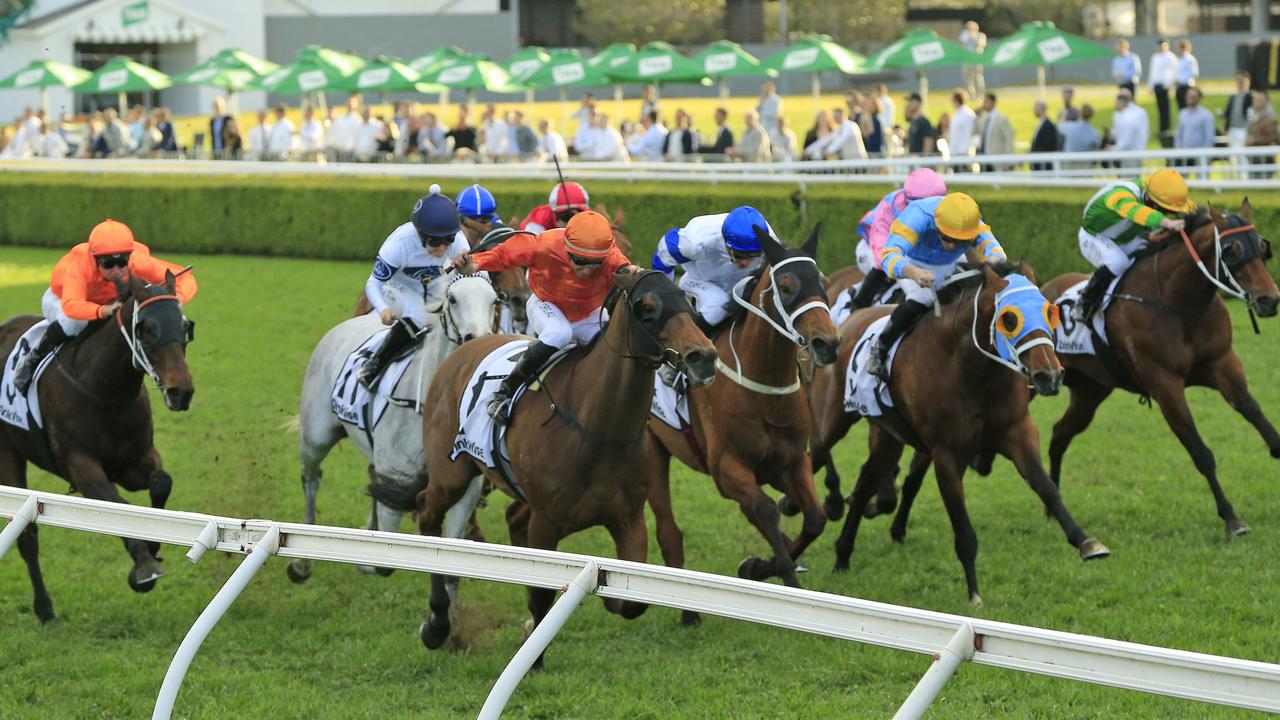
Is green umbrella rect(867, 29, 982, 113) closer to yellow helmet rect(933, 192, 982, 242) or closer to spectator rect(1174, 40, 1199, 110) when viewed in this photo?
spectator rect(1174, 40, 1199, 110)

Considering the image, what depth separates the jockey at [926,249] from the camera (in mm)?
6973

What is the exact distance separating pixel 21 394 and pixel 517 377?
95.4 inches

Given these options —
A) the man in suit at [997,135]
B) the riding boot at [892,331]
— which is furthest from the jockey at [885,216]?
the man in suit at [997,135]

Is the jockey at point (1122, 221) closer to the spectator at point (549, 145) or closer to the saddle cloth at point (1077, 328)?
the saddle cloth at point (1077, 328)

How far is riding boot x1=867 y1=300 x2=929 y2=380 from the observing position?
710 centimetres

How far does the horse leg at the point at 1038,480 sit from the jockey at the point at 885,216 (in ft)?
4.46


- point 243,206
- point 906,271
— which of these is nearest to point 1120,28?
point 243,206

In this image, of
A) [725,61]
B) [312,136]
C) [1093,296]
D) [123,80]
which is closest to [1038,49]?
[725,61]

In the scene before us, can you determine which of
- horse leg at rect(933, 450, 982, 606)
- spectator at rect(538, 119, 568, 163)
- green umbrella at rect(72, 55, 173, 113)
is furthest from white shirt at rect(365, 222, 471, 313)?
green umbrella at rect(72, 55, 173, 113)

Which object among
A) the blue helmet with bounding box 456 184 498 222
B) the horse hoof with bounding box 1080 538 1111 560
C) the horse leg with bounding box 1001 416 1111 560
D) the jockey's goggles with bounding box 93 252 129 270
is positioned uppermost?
the blue helmet with bounding box 456 184 498 222

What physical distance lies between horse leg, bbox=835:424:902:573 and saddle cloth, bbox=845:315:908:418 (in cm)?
19

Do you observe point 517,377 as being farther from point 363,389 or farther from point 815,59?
point 815,59

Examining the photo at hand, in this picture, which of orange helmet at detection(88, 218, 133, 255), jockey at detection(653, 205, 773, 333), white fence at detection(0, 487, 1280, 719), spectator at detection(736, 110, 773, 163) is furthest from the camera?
spectator at detection(736, 110, 773, 163)

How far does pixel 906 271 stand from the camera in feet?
22.5
